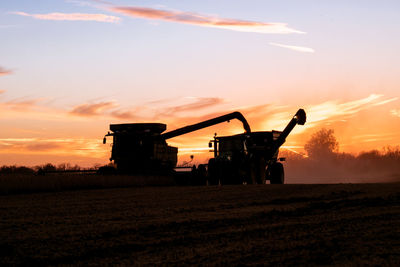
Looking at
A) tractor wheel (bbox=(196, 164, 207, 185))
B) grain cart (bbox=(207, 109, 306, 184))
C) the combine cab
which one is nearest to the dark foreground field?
grain cart (bbox=(207, 109, 306, 184))

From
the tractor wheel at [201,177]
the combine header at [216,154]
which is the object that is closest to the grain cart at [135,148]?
the combine header at [216,154]

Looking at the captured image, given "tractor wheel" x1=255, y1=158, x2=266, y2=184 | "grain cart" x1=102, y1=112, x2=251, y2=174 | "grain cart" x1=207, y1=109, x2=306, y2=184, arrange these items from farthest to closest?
1. "grain cart" x1=102, y1=112, x2=251, y2=174
2. "tractor wheel" x1=255, y1=158, x2=266, y2=184
3. "grain cart" x1=207, y1=109, x2=306, y2=184

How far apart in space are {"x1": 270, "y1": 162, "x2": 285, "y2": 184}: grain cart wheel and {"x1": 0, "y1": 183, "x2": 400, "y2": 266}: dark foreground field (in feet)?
53.1

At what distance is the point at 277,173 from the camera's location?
3244 cm

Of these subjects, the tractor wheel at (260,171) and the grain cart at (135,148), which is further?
the grain cart at (135,148)

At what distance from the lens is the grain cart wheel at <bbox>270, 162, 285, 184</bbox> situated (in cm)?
3244

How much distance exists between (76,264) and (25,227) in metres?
4.41

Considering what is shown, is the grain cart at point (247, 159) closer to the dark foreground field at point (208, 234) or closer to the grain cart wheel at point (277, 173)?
the grain cart wheel at point (277, 173)

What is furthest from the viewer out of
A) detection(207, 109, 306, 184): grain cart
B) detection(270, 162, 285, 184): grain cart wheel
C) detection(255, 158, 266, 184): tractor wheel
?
detection(270, 162, 285, 184): grain cart wheel

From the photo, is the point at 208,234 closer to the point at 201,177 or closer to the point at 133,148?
the point at 201,177

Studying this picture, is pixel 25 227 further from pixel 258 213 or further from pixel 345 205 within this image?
pixel 345 205

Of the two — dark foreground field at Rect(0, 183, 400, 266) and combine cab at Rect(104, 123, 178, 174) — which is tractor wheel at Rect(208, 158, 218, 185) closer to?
combine cab at Rect(104, 123, 178, 174)

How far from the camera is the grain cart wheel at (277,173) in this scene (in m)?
32.4

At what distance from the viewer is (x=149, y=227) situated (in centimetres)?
1113
